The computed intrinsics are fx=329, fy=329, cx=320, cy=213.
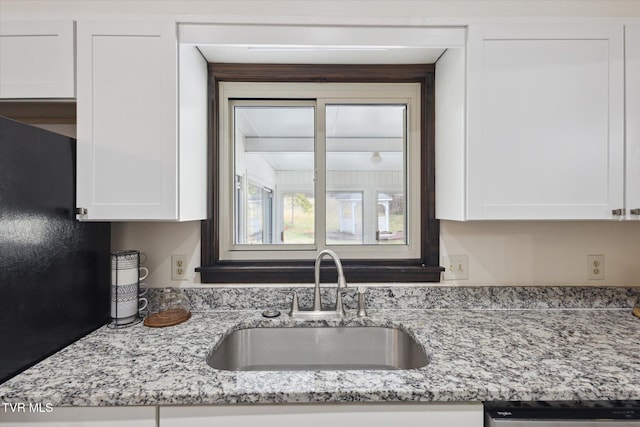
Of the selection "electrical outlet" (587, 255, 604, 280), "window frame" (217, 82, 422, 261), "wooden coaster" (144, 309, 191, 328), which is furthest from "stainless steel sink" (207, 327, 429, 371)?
"electrical outlet" (587, 255, 604, 280)

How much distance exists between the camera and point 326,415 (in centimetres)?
92

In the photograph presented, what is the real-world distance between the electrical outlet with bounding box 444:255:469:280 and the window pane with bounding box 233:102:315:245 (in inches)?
27.6

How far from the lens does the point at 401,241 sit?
1.75m

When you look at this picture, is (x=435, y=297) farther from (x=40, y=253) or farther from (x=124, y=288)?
(x=40, y=253)

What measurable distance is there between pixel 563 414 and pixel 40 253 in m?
1.66

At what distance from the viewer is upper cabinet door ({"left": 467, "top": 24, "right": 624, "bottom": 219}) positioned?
1.27 metres

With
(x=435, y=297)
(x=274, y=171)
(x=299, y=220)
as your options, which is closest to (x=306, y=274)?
(x=299, y=220)

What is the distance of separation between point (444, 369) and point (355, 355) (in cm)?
51

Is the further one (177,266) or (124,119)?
(177,266)

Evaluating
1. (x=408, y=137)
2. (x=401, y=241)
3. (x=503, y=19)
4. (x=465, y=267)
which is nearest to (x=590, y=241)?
(x=465, y=267)

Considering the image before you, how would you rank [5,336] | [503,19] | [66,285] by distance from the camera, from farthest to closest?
[503,19]
[66,285]
[5,336]

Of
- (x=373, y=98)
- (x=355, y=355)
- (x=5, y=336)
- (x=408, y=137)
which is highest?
(x=373, y=98)

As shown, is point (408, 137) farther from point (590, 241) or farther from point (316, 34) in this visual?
point (590, 241)

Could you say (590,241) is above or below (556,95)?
below
